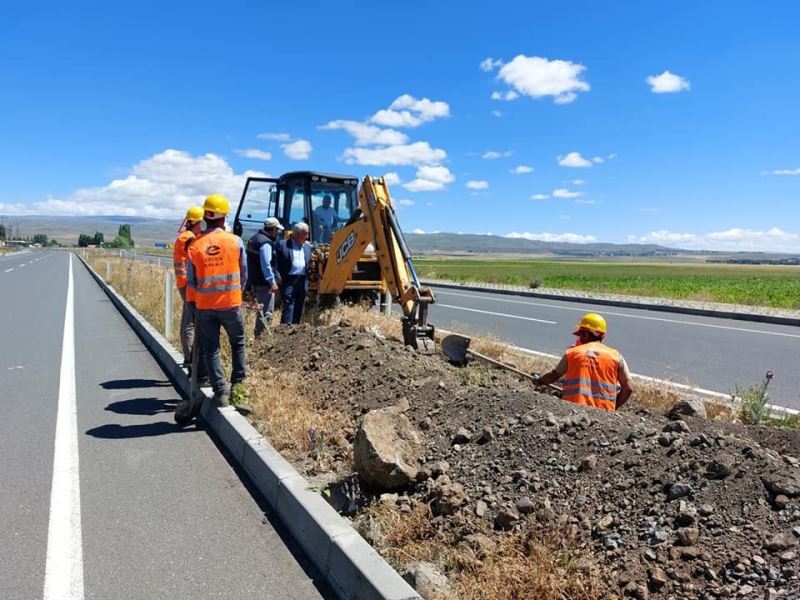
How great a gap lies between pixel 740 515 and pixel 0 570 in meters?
3.82

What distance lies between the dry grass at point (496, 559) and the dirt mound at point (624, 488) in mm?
75

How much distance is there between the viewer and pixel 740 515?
3.16 m

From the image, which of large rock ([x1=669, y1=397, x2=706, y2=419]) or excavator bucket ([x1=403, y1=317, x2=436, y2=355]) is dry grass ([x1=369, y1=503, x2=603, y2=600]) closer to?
large rock ([x1=669, y1=397, x2=706, y2=419])

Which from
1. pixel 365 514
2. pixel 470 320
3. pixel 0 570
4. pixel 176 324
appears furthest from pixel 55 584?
pixel 470 320

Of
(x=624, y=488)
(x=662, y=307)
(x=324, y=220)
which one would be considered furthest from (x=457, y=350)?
(x=662, y=307)

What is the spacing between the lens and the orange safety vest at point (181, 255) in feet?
Answer: 25.4

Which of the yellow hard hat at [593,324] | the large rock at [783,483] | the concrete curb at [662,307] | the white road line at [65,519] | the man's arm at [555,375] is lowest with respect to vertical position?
the white road line at [65,519]

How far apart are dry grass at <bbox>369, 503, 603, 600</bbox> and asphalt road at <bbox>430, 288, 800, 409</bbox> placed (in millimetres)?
5618

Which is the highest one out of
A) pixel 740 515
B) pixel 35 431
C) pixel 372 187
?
pixel 372 187

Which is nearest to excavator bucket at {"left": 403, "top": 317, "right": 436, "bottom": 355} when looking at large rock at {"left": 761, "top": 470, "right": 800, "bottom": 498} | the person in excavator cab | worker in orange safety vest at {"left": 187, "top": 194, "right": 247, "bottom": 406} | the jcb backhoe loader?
the jcb backhoe loader

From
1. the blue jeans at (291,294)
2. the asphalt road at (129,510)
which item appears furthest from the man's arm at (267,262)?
the asphalt road at (129,510)

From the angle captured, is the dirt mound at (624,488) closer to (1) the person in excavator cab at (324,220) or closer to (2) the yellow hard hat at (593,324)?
(2) the yellow hard hat at (593,324)

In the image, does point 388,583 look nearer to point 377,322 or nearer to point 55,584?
point 55,584

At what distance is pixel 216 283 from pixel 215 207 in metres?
0.71
